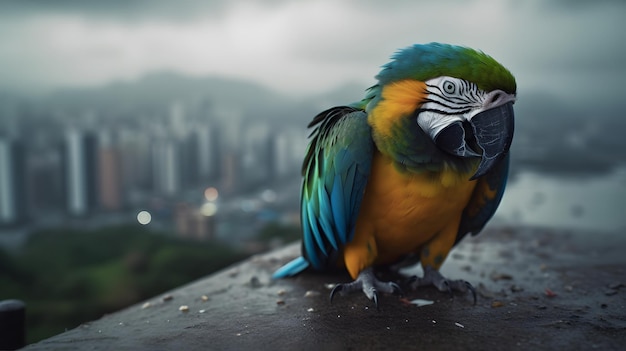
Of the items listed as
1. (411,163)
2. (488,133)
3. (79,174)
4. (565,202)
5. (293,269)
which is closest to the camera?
(488,133)

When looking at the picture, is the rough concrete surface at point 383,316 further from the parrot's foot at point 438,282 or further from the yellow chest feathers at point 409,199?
the yellow chest feathers at point 409,199

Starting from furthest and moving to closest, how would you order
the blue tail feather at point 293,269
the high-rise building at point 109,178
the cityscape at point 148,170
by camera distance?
the high-rise building at point 109,178 → the cityscape at point 148,170 → the blue tail feather at point 293,269

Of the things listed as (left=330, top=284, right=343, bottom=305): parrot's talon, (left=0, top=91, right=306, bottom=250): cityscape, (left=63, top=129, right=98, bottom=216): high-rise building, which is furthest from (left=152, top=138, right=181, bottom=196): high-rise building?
(left=330, top=284, right=343, bottom=305): parrot's talon

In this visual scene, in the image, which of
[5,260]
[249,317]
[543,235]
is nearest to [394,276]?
[249,317]

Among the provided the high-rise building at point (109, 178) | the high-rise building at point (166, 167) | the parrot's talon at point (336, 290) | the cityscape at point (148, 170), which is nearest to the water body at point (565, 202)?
the parrot's talon at point (336, 290)

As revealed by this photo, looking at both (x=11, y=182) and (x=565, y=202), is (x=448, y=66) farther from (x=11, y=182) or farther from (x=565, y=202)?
(x=11, y=182)

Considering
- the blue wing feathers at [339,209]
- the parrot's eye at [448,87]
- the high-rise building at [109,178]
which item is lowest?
the high-rise building at [109,178]

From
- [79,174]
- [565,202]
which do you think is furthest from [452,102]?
[79,174]

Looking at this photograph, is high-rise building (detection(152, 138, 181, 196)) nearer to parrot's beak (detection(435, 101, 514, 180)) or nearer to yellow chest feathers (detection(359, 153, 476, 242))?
yellow chest feathers (detection(359, 153, 476, 242))
